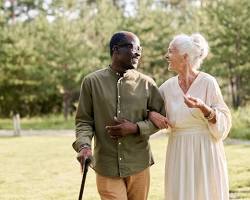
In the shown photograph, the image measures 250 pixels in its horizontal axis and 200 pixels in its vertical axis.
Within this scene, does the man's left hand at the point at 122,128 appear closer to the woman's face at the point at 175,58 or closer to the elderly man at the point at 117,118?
the elderly man at the point at 117,118

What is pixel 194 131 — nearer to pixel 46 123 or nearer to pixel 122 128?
pixel 122 128

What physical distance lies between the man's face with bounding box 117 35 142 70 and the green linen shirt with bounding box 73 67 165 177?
0.08 m

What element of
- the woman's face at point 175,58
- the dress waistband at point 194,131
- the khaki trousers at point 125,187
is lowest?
the khaki trousers at point 125,187

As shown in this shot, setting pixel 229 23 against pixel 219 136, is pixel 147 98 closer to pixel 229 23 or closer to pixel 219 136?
pixel 219 136

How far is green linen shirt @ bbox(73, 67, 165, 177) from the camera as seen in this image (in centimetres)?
379

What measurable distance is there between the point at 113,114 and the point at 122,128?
0.13m

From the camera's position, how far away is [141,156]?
12.7 ft

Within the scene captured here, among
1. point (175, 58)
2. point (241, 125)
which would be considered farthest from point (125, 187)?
point (241, 125)

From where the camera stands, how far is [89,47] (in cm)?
2552

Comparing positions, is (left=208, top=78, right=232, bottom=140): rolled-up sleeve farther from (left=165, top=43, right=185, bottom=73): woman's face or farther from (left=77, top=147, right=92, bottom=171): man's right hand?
(left=77, top=147, right=92, bottom=171): man's right hand

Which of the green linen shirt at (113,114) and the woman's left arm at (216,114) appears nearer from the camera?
the green linen shirt at (113,114)

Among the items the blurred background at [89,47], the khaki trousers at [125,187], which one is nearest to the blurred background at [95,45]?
the blurred background at [89,47]

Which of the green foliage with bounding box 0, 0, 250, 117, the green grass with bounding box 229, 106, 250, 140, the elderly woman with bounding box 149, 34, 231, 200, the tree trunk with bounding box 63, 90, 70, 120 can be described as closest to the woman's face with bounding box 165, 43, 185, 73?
the elderly woman with bounding box 149, 34, 231, 200

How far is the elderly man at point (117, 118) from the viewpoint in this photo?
12.3 ft
